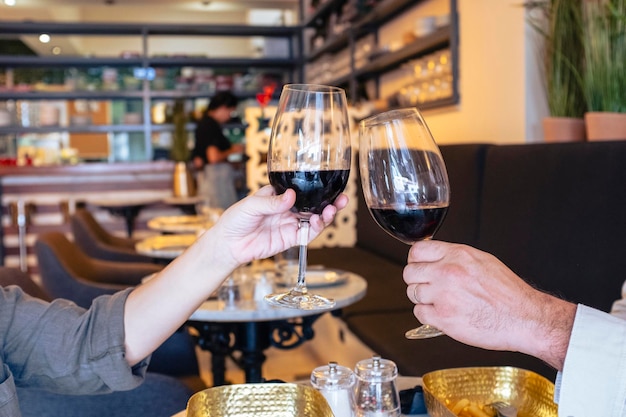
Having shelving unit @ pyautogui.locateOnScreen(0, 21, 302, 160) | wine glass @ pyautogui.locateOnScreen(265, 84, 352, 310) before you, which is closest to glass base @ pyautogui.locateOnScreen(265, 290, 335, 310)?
wine glass @ pyautogui.locateOnScreen(265, 84, 352, 310)

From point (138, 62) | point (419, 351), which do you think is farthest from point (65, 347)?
point (138, 62)

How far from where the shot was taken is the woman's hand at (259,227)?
2.95 ft

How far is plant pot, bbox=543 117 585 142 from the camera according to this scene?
8.02 feet

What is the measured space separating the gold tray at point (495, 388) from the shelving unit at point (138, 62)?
6574mm

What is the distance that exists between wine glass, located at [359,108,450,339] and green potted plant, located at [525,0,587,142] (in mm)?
1798

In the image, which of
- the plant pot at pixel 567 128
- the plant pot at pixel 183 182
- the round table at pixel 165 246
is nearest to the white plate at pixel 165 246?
the round table at pixel 165 246

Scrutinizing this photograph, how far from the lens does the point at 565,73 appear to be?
8.20ft

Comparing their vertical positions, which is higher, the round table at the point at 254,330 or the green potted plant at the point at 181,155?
the green potted plant at the point at 181,155

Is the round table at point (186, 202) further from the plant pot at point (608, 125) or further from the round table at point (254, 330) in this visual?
the plant pot at point (608, 125)

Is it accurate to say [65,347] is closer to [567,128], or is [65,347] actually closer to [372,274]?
[567,128]

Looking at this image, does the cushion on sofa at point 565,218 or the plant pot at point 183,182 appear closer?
the cushion on sofa at point 565,218

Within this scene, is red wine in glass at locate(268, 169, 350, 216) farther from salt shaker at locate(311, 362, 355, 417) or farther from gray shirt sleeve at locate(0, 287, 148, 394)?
gray shirt sleeve at locate(0, 287, 148, 394)

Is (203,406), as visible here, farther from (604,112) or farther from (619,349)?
(604,112)

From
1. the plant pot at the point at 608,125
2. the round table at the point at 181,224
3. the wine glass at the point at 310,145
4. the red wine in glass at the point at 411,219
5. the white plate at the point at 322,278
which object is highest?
the plant pot at the point at 608,125
